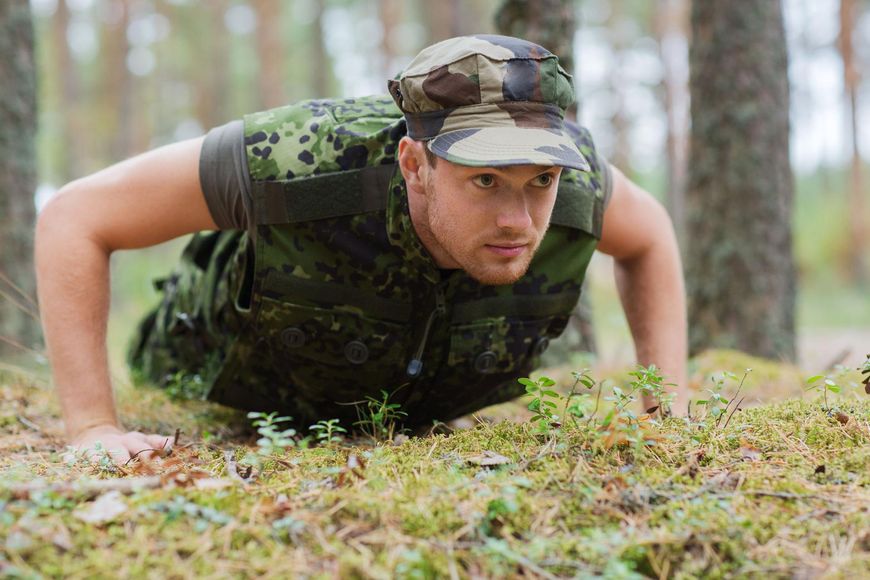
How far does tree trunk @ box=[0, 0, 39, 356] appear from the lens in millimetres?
4691

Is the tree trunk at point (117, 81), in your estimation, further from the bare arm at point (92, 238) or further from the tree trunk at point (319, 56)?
the bare arm at point (92, 238)

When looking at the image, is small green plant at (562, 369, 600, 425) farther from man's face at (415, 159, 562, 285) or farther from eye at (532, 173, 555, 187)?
eye at (532, 173, 555, 187)

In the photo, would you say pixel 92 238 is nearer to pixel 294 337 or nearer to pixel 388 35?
pixel 294 337

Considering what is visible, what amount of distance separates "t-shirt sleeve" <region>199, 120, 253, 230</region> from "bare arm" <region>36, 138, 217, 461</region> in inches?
1.4

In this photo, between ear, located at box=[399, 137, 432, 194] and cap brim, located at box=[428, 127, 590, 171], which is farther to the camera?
ear, located at box=[399, 137, 432, 194]

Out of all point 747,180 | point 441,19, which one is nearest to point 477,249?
point 747,180

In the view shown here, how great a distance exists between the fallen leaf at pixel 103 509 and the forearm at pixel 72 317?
1.29 meters

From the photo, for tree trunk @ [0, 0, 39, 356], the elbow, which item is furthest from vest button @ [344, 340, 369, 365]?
tree trunk @ [0, 0, 39, 356]

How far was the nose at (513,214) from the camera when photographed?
2.55m

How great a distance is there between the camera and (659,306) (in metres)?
3.58

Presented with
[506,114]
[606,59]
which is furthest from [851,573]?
[606,59]

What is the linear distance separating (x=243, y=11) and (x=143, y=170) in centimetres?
2251

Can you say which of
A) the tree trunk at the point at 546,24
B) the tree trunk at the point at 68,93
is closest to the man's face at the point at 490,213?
the tree trunk at the point at 546,24

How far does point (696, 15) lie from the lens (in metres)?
5.80
